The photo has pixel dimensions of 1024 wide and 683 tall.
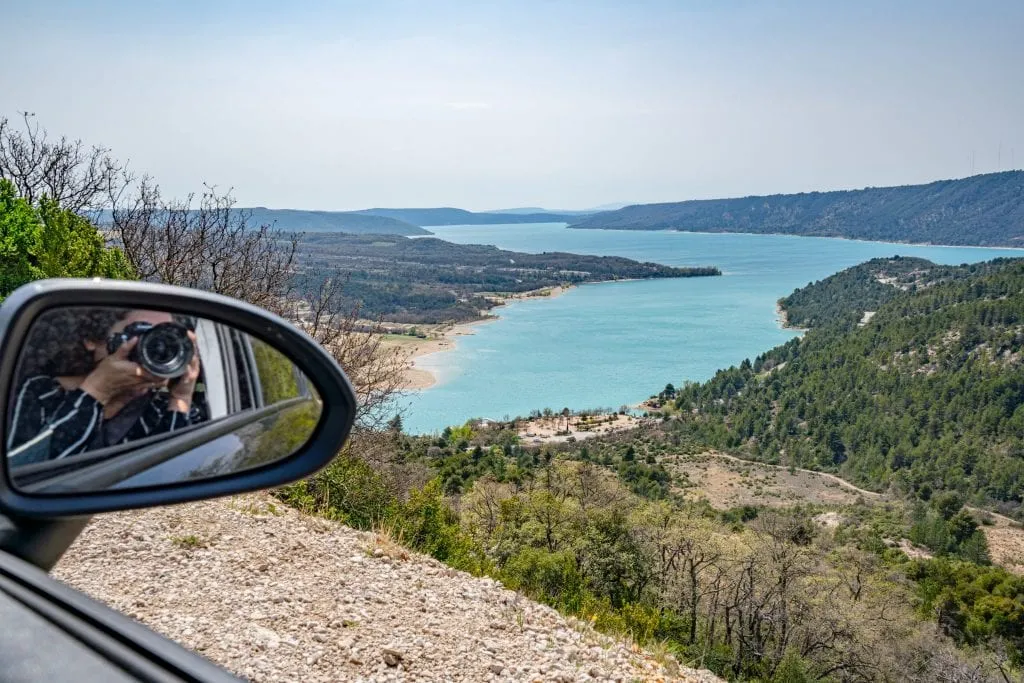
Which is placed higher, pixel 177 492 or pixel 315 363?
pixel 315 363

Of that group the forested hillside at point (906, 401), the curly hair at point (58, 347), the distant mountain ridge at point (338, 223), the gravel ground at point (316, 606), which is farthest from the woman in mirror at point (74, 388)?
the distant mountain ridge at point (338, 223)

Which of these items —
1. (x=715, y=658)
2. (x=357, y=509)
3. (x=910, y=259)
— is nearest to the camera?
(x=357, y=509)

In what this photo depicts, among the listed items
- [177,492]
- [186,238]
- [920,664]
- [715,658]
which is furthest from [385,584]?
[920,664]

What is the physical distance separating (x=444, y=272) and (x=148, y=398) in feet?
394

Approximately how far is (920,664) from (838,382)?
5490 centimetres

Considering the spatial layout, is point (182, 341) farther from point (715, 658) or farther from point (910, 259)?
point (910, 259)

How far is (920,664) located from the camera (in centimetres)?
1466

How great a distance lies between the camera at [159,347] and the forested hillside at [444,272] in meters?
67.4

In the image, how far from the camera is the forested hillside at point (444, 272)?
88.0 metres

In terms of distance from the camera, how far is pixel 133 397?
3.65 feet

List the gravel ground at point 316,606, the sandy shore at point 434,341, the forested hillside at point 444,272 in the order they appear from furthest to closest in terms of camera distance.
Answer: the forested hillside at point 444,272, the sandy shore at point 434,341, the gravel ground at point 316,606

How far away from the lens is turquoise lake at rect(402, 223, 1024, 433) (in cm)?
6744

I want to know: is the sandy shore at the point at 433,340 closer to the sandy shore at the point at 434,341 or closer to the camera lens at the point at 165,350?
the sandy shore at the point at 434,341

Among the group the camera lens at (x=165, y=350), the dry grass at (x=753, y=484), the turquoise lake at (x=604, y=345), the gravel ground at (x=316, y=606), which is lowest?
the dry grass at (x=753, y=484)
